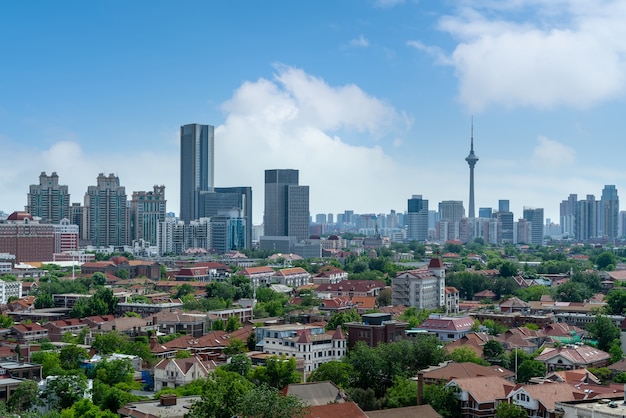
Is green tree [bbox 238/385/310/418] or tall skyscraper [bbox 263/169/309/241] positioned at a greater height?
tall skyscraper [bbox 263/169/309/241]

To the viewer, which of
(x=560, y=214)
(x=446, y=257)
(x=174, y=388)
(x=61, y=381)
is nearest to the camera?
(x=61, y=381)

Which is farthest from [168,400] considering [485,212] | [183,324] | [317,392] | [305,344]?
[485,212]

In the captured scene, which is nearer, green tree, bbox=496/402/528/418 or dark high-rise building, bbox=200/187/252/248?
green tree, bbox=496/402/528/418

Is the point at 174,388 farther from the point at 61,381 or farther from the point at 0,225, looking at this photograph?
the point at 0,225

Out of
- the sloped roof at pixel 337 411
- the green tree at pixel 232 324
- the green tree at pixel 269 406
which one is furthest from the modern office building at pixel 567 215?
the green tree at pixel 269 406

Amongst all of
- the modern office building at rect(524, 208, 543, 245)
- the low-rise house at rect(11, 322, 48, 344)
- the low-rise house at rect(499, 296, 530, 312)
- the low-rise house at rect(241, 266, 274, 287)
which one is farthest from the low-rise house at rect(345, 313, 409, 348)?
the modern office building at rect(524, 208, 543, 245)

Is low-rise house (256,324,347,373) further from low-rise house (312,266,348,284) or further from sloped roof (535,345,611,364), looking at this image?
low-rise house (312,266,348,284)

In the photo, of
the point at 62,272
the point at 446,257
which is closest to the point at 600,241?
the point at 446,257
